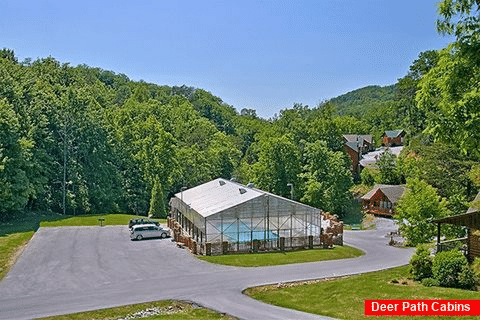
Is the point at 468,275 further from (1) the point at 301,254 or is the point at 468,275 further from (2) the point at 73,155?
(2) the point at 73,155

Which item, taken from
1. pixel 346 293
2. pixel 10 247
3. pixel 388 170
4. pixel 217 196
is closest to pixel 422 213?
pixel 346 293

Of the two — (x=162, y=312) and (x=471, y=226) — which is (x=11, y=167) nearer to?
(x=162, y=312)

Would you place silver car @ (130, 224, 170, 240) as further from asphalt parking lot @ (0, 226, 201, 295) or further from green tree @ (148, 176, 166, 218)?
green tree @ (148, 176, 166, 218)

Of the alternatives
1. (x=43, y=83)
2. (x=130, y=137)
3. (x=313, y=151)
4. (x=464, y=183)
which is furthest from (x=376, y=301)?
(x=43, y=83)

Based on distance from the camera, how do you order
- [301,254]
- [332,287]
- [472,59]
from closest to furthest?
[472,59] < [332,287] < [301,254]

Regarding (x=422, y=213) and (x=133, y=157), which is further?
(x=133, y=157)

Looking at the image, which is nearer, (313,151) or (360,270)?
(360,270)

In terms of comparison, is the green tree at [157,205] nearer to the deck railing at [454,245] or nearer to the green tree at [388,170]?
the green tree at [388,170]
